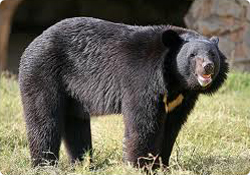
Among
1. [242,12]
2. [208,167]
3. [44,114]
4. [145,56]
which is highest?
[242,12]

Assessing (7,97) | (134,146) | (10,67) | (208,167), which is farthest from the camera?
(10,67)

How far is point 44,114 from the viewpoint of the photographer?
5.55 m

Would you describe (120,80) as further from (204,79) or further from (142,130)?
(204,79)

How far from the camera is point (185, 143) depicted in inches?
259

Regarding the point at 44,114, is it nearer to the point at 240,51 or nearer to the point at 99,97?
the point at 99,97

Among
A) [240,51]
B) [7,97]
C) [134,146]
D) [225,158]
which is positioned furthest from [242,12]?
[134,146]

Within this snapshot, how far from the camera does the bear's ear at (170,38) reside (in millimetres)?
5055

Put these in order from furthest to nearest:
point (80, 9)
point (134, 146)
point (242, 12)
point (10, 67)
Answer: point (80, 9) → point (10, 67) → point (242, 12) → point (134, 146)

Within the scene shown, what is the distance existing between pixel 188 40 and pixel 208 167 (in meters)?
1.22

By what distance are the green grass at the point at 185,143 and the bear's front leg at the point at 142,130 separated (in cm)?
18

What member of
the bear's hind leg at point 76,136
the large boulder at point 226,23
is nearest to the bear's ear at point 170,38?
the bear's hind leg at point 76,136

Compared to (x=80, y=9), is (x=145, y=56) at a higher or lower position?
lower

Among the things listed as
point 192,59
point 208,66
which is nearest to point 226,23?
point 192,59

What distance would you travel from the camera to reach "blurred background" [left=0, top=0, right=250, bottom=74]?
11.6 metres
